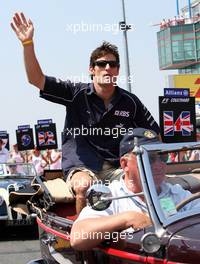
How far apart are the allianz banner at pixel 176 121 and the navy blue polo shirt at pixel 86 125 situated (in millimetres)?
8984

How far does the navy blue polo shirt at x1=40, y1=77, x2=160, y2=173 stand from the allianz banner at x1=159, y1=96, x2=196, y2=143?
8.98 m

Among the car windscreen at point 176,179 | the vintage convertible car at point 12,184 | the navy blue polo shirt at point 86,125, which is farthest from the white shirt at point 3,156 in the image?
the car windscreen at point 176,179

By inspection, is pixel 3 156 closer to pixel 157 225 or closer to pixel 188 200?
pixel 188 200

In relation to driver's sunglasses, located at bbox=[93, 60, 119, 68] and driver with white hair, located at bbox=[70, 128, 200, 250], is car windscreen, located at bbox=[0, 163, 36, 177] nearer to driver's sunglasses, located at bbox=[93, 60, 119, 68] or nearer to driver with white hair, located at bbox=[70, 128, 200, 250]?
driver's sunglasses, located at bbox=[93, 60, 119, 68]

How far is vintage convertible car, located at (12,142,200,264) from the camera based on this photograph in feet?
8.75

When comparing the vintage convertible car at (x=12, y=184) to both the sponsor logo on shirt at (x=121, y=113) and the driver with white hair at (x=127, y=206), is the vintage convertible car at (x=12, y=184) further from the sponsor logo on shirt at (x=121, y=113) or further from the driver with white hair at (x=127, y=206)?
the driver with white hair at (x=127, y=206)

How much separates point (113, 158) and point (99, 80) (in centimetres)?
62

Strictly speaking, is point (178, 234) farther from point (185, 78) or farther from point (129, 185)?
point (185, 78)

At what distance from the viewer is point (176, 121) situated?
536 inches

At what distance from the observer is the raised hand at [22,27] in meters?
4.51

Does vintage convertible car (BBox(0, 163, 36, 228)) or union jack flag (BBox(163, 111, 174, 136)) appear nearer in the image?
vintage convertible car (BBox(0, 163, 36, 228))

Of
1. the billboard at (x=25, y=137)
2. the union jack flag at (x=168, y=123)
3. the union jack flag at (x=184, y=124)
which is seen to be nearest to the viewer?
the union jack flag at (x=168, y=123)

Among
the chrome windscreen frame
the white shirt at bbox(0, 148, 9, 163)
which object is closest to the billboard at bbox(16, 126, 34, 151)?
the white shirt at bbox(0, 148, 9, 163)

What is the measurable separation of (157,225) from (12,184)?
6.80m
